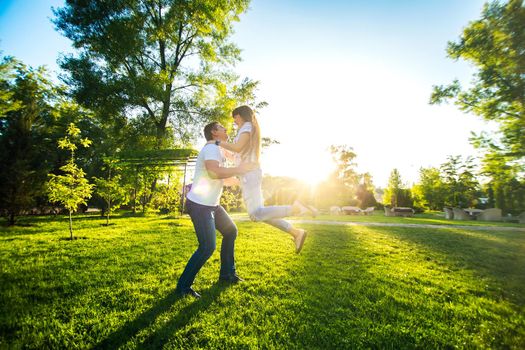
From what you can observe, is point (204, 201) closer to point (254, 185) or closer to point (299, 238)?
point (254, 185)

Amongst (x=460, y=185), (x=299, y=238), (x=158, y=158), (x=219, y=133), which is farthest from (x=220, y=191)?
(x=460, y=185)

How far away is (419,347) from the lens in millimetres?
2285

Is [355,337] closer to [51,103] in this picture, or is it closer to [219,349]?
[219,349]

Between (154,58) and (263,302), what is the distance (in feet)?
67.6

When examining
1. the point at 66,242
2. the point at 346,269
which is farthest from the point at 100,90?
the point at 346,269

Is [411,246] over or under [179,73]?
under

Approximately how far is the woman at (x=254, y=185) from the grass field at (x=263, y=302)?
1.07 meters

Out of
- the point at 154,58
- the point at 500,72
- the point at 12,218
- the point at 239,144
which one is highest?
the point at 154,58

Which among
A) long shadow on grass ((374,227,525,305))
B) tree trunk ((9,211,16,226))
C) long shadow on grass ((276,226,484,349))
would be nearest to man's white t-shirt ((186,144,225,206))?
long shadow on grass ((276,226,484,349))

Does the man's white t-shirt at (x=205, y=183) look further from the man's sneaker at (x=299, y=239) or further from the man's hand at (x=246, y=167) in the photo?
the man's sneaker at (x=299, y=239)

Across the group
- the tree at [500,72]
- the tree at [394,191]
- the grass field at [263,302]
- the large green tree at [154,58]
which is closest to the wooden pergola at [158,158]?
the large green tree at [154,58]

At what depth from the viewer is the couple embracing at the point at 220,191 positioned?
129 inches

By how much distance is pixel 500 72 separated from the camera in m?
9.16

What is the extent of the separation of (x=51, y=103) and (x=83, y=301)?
31.6 metres
